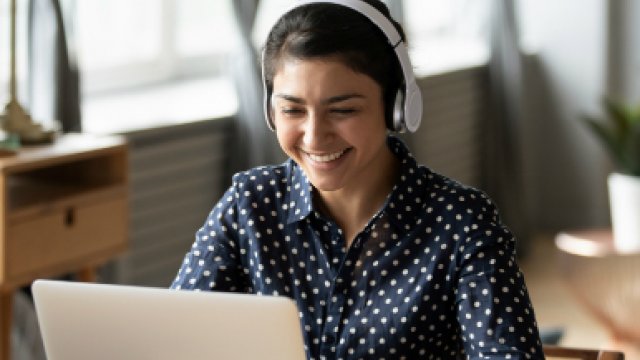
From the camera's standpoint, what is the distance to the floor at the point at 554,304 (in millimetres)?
4270

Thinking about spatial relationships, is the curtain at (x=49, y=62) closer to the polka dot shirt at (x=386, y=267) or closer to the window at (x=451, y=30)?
the polka dot shirt at (x=386, y=267)

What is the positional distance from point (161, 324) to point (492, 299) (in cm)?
49

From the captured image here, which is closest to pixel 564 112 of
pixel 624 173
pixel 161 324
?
pixel 624 173

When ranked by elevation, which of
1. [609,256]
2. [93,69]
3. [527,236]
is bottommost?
[527,236]

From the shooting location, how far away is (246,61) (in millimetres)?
3818

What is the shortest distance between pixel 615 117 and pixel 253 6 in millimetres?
1883

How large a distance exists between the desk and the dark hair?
1814 millimetres

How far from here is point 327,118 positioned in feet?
5.34

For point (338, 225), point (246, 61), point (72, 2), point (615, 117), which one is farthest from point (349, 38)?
point (615, 117)

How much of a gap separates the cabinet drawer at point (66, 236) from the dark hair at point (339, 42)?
1144 millimetres

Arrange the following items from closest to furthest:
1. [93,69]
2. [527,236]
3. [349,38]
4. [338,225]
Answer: [349,38]
[338,225]
[93,69]
[527,236]

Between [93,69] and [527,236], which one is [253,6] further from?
[527,236]

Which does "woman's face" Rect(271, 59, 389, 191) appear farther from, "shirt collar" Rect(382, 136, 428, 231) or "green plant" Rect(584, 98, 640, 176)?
"green plant" Rect(584, 98, 640, 176)

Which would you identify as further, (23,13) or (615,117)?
(615,117)
